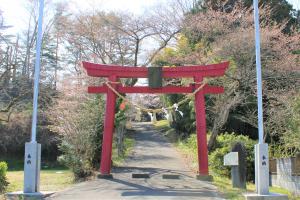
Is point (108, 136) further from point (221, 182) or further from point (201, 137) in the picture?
point (221, 182)

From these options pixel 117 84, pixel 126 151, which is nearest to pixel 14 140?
pixel 126 151

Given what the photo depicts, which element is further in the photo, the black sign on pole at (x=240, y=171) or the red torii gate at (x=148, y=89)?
the red torii gate at (x=148, y=89)

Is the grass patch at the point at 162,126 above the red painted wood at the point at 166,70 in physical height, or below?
below

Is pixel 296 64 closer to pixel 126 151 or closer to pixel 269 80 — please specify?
pixel 269 80

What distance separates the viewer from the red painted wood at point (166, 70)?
14.9 m

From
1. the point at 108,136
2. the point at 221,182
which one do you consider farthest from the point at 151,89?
the point at 221,182

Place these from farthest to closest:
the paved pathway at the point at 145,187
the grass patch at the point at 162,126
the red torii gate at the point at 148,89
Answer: the grass patch at the point at 162,126, the red torii gate at the point at 148,89, the paved pathway at the point at 145,187

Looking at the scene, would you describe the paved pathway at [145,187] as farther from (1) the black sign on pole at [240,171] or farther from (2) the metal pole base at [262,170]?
(2) the metal pole base at [262,170]

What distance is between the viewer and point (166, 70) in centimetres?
1495

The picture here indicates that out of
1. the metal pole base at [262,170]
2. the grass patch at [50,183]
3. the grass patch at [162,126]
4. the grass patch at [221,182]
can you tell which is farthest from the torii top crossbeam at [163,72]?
the grass patch at [162,126]

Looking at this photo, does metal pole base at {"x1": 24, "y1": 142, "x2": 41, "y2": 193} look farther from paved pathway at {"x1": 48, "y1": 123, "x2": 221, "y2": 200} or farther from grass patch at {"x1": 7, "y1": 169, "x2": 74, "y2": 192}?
grass patch at {"x1": 7, "y1": 169, "x2": 74, "y2": 192}

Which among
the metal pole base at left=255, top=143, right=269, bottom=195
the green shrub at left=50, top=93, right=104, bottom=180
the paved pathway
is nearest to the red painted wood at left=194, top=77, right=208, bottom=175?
the paved pathway

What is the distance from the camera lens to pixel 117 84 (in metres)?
15.2

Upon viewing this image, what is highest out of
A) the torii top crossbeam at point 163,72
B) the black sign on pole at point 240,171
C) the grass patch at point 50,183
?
the torii top crossbeam at point 163,72
